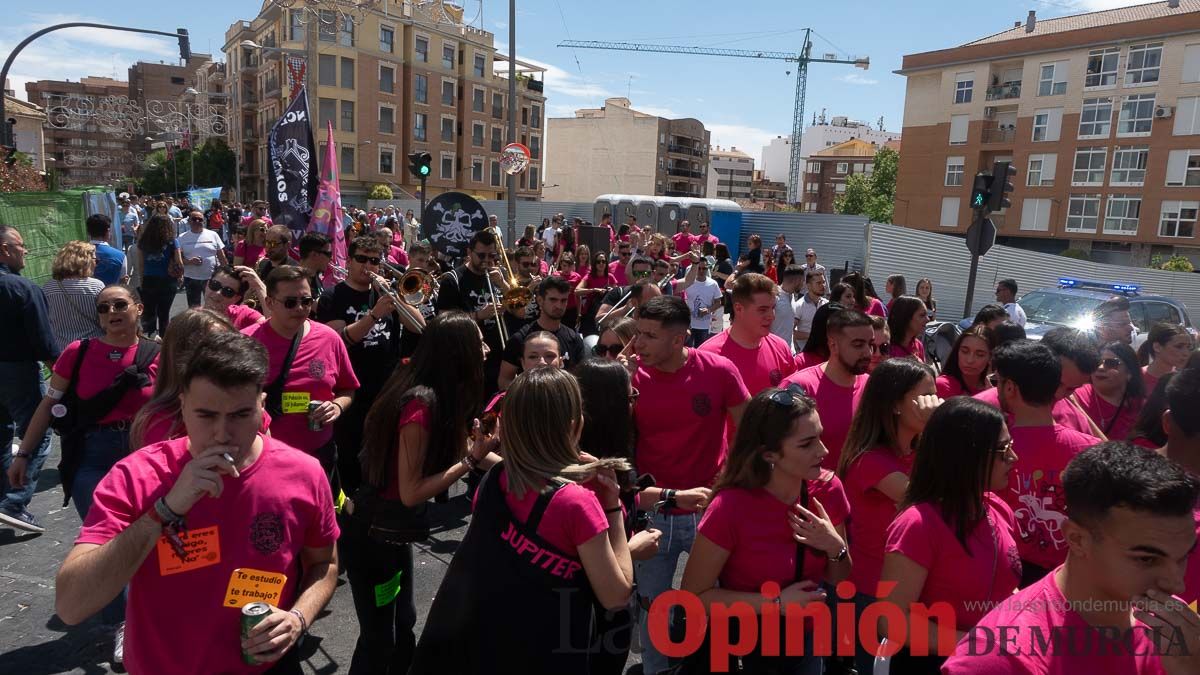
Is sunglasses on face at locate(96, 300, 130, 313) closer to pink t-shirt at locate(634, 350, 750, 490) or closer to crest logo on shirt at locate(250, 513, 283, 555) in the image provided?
crest logo on shirt at locate(250, 513, 283, 555)

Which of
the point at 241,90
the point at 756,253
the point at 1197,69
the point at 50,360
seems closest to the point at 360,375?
the point at 50,360

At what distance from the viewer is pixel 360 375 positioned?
200 inches

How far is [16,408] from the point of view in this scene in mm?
4969

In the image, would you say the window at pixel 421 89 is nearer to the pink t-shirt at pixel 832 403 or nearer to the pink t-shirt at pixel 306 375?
the pink t-shirt at pixel 306 375

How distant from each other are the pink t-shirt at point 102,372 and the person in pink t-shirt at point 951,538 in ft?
11.7

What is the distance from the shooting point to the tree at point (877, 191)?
63466mm

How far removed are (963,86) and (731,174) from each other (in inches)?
3234

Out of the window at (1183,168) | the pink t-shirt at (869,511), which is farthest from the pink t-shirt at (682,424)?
the window at (1183,168)

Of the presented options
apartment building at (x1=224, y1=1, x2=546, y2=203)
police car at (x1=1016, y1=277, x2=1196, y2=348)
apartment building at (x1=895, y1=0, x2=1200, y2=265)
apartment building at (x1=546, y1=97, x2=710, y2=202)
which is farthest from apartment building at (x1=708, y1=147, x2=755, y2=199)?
police car at (x1=1016, y1=277, x2=1196, y2=348)

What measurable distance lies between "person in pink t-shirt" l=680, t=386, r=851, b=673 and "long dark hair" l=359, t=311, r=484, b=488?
112 centimetres

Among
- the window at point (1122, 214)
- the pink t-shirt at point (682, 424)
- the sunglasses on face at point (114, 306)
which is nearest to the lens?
the pink t-shirt at point (682, 424)

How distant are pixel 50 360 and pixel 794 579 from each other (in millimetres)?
4930

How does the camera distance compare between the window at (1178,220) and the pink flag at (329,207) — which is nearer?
the pink flag at (329,207)

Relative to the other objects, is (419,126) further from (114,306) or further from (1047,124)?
(114,306)
